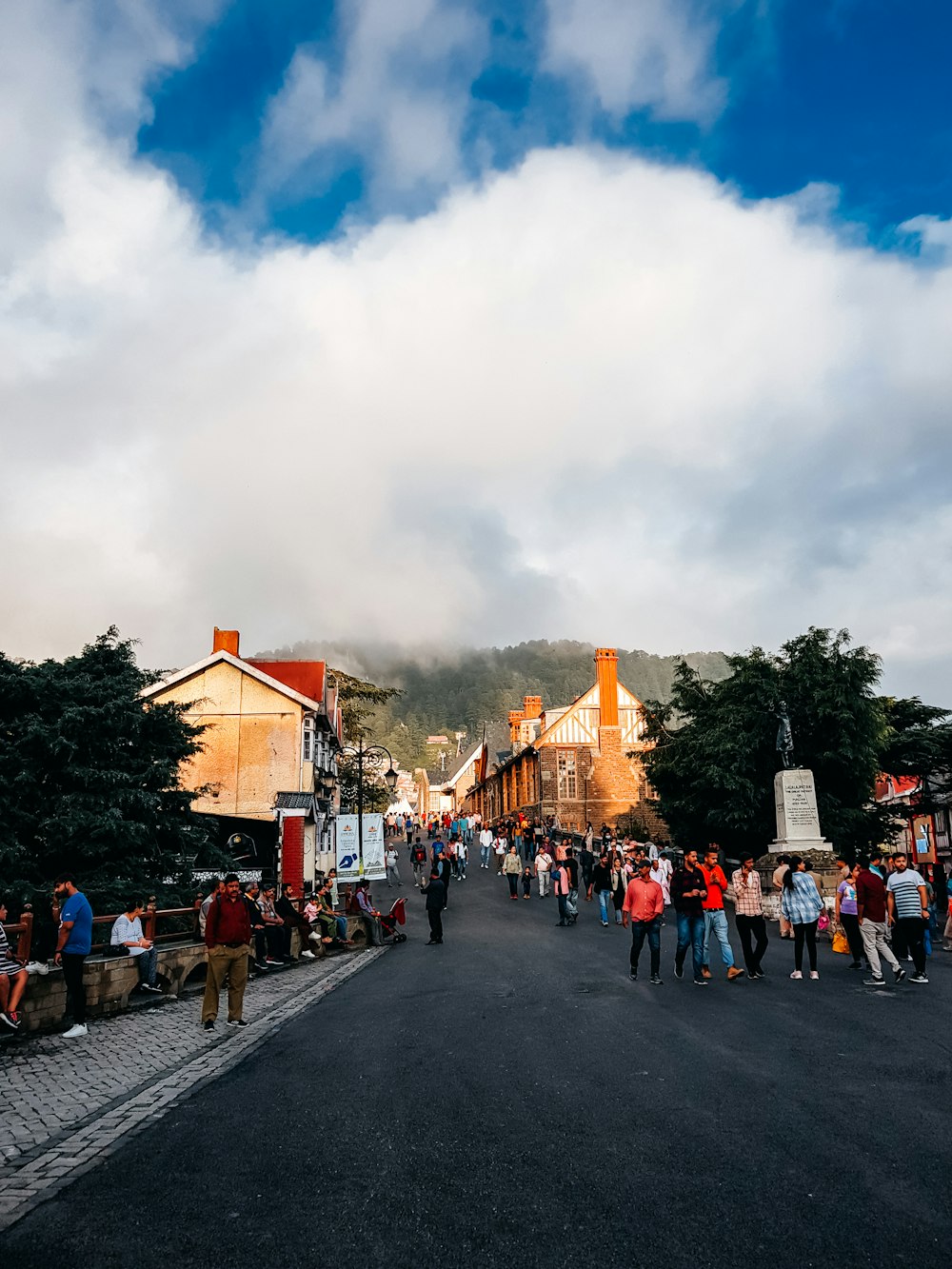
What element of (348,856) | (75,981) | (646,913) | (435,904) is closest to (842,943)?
(646,913)

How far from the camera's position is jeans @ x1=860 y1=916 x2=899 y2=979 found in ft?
38.1

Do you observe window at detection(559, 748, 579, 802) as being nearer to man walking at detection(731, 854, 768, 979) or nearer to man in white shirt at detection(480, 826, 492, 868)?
man in white shirt at detection(480, 826, 492, 868)

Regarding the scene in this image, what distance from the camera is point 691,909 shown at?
11953 millimetres

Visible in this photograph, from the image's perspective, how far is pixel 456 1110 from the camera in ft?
20.0

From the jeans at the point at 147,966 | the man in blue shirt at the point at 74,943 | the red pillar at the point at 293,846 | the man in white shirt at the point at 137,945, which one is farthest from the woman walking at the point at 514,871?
the man in blue shirt at the point at 74,943

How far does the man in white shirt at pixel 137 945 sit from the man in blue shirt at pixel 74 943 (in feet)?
8.48

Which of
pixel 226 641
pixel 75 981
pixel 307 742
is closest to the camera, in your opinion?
pixel 75 981

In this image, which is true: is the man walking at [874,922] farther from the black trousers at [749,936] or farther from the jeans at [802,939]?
the black trousers at [749,936]

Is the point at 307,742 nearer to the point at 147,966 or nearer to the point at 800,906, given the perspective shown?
the point at 147,966

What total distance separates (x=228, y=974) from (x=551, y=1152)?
6404mm

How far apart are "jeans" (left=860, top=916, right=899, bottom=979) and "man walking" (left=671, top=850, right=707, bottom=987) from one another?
2.15m

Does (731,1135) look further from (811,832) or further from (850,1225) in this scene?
(811,832)

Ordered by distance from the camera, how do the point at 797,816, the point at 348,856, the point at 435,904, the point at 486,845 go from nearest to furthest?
the point at 435,904
the point at 797,816
the point at 348,856
the point at 486,845

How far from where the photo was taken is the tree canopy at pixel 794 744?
29453mm
